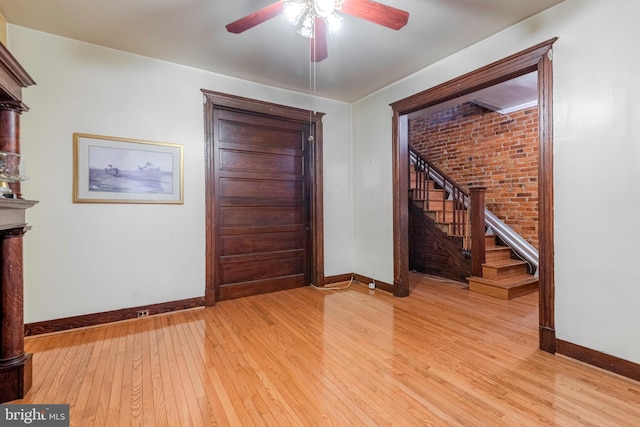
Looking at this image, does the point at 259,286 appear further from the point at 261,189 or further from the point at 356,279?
the point at 356,279

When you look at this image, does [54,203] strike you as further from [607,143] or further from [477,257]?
[477,257]

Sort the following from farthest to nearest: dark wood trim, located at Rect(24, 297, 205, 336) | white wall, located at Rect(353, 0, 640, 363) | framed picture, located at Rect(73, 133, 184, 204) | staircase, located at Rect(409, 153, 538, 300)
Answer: staircase, located at Rect(409, 153, 538, 300) < framed picture, located at Rect(73, 133, 184, 204) < dark wood trim, located at Rect(24, 297, 205, 336) < white wall, located at Rect(353, 0, 640, 363)

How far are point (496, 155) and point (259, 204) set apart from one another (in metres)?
3.87

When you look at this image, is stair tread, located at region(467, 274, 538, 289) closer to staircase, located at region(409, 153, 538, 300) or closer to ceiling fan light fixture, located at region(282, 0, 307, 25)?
staircase, located at region(409, 153, 538, 300)

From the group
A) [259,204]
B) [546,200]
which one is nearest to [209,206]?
[259,204]

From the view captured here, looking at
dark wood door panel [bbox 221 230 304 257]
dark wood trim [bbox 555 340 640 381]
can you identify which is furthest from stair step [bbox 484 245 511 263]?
dark wood door panel [bbox 221 230 304 257]

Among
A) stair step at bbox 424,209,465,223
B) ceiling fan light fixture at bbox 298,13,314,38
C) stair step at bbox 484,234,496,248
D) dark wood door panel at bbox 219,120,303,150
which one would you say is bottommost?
stair step at bbox 484,234,496,248

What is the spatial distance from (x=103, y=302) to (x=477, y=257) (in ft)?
14.4

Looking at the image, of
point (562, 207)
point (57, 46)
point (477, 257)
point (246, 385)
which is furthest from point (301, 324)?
point (57, 46)

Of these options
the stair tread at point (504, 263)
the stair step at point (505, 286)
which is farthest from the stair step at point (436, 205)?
the stair step at point (505, 286)

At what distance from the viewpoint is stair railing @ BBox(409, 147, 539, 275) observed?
4.26 metres

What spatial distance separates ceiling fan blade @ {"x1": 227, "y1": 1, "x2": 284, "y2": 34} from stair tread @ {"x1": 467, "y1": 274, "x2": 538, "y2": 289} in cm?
369

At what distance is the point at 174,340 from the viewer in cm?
246

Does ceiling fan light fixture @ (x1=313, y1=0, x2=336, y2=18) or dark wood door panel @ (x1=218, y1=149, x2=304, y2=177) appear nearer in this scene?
ceiling fan light fixture @ (x1=313, y1=0, x2=336, y2=18)
